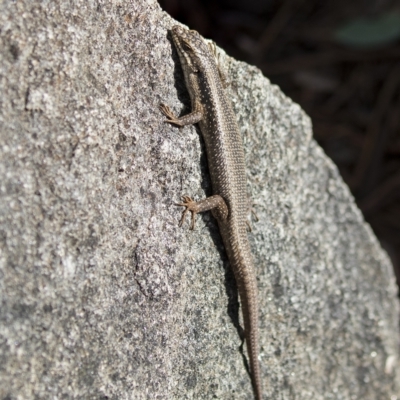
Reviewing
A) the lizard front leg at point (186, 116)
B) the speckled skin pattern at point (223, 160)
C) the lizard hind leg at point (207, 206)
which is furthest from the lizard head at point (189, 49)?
the lizard hind leg at point (207, 206)

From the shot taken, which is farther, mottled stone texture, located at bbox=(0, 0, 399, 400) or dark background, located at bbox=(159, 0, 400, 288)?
dark background, located at bbox=(159, 0, 400, 288)

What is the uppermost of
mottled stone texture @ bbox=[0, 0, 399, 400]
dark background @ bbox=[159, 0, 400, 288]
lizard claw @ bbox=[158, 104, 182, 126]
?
dark background @ bbox=[159, 0, 400, 288]

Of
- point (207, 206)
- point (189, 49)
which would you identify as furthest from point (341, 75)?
point (207, 206)

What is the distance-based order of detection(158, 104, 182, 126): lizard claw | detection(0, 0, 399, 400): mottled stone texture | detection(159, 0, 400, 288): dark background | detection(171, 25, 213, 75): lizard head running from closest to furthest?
detection(0, 0, 399, 400): mottled stone texture, detection(158, 104, 182, 126): lizard claw, detection(171, 25, 213, 75): lizard head, detection(159, 0, 400, 288): dark background

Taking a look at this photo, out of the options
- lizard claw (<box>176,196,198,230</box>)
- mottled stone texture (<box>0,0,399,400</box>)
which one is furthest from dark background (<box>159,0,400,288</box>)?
lizard claw (<box>176,196,198,230</box>)

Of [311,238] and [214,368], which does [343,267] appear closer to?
[311,238]

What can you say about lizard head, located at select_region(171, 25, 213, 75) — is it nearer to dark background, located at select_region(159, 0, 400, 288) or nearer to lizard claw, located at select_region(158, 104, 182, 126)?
lizard claw, located at select_region(158, 104, 182, 126)

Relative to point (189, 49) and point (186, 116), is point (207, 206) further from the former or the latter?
point (189, 49)
